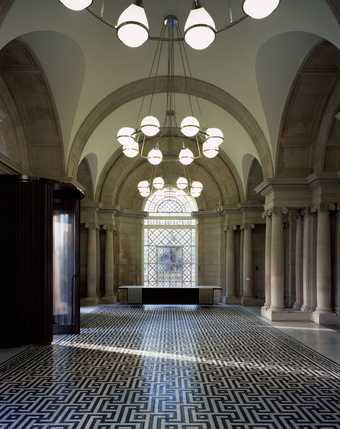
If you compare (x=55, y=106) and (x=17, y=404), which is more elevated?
(x=55, y=106)

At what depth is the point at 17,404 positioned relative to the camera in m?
5.29

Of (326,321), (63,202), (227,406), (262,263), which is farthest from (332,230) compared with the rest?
(227,406)

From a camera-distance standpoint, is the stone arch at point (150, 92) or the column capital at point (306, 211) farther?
the column capital at point (306, 211)

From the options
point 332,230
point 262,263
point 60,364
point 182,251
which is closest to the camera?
point 60,364

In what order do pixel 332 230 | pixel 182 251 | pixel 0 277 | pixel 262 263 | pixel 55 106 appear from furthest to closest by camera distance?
pixel 182 251, pixel 262 263, pixel 332 230, pixel 55 106, pixel 0 277

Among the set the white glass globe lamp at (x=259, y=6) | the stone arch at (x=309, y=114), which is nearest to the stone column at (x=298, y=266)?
the stone arch at (x=309, y=114)

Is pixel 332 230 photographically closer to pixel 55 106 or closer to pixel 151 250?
pixel 55 106

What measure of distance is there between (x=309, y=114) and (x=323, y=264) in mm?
4517

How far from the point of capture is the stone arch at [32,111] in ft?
34.0

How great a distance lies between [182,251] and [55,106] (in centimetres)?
1210

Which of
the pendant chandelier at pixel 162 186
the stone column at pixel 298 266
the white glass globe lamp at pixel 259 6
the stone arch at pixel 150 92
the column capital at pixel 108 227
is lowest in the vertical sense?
the stone column at pixel 298 266

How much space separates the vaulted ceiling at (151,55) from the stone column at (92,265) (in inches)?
251

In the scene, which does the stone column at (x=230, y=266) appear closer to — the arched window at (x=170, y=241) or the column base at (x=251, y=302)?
the column base at (x=251, y=302)

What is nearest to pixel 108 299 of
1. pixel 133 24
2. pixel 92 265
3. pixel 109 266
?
pixel 109 266
